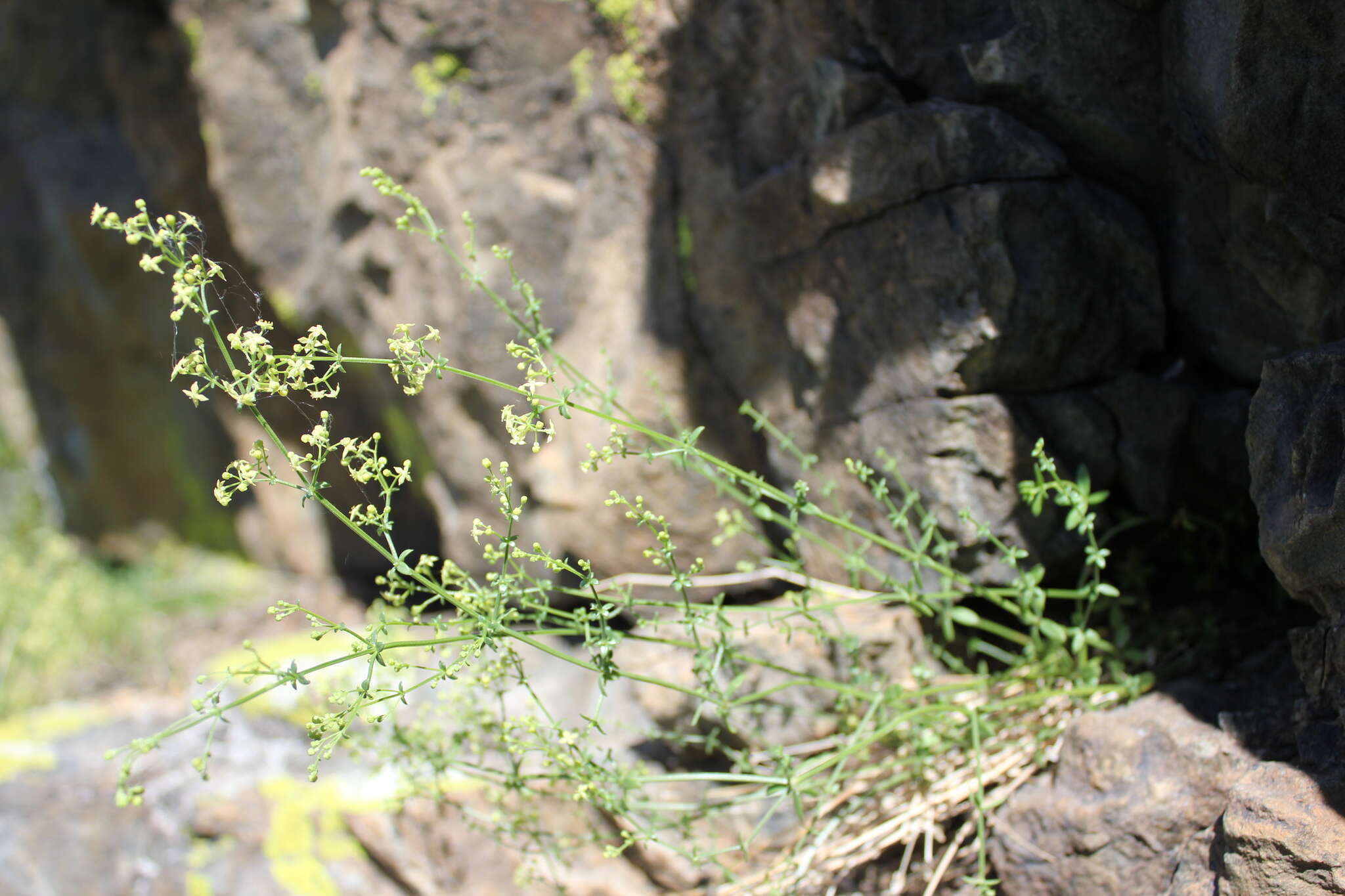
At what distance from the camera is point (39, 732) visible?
3738 millimetres

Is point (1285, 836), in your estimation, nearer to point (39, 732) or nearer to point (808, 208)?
point (808, 208)

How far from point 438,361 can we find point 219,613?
13.0ft

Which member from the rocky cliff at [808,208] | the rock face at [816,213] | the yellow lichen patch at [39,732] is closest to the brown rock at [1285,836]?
the rocky cliff at [808,208]

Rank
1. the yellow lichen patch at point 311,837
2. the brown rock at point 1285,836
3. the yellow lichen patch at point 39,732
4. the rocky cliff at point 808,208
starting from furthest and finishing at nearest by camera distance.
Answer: the yellow lichen patch at point 39,732, the yellow lichen patch at point 311,837, the rocky cliff at point 808,208, the brown rock at point 1285,836

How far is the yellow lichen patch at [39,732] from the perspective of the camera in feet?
11.4

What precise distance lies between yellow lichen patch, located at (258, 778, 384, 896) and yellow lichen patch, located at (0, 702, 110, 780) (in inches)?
40.6

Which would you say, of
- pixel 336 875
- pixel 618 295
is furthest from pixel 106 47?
pixel 336 875

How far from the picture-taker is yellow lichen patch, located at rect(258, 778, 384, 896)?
2959mm

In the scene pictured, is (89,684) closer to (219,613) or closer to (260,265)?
(219,613)

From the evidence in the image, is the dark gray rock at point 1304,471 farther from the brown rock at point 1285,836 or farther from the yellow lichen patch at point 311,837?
the yellow lichen patch at point 311,837

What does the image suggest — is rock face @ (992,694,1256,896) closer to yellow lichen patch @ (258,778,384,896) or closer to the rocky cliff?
the rocky cliff

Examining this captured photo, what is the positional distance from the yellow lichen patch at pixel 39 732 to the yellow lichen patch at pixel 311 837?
1031 millimetres

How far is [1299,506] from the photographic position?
1.69 metres

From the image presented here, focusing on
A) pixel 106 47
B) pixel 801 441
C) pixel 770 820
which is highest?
pixel 106 47
